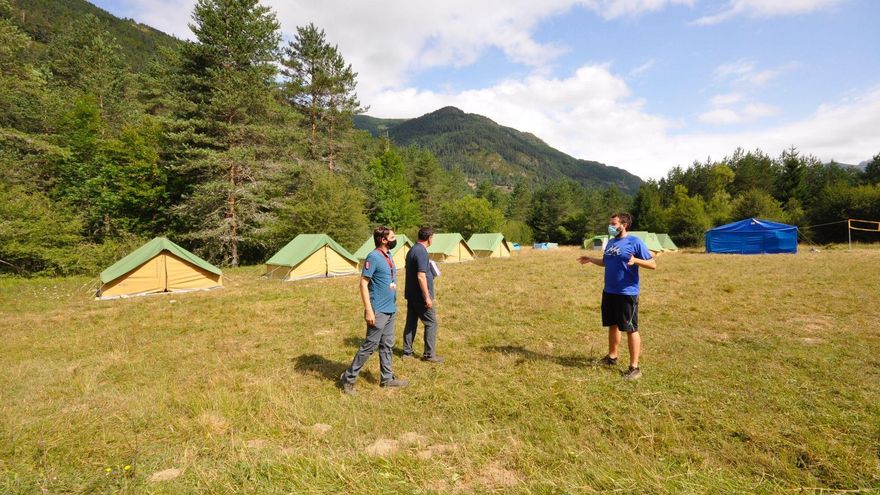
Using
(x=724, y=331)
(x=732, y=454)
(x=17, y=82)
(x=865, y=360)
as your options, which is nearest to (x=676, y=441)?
(x=732, y=454)

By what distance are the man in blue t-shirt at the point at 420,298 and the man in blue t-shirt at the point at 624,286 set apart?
2.20 meters

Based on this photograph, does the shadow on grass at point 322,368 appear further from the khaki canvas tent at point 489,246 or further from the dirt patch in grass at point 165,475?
the khaki canvas tent at point 489,246

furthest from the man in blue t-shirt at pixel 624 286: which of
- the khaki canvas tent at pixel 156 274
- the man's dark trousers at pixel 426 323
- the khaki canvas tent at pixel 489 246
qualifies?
the khaki canvas tent at pixel 489 246

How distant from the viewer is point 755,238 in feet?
78.6

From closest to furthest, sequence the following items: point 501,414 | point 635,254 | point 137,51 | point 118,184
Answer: point 501,414, point 635,254, point 118,184, point 137,51

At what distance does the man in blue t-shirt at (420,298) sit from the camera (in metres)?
5.29

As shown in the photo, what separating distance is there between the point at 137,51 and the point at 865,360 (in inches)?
3869

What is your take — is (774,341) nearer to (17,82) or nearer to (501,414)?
(501,414)

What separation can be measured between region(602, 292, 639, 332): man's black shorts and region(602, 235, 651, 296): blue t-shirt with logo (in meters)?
0.08

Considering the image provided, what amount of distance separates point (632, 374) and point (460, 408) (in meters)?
2.25

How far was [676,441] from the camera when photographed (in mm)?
3031

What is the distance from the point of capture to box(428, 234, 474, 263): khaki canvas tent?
968 inches

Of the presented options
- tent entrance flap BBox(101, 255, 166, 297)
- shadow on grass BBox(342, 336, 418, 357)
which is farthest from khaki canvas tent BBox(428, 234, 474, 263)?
shadow on grass BBox(342, 336, 418, 357)

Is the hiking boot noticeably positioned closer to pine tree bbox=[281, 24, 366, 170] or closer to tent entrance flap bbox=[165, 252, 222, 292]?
tent entrance flap bbox=[165, 252, 222, 292]
